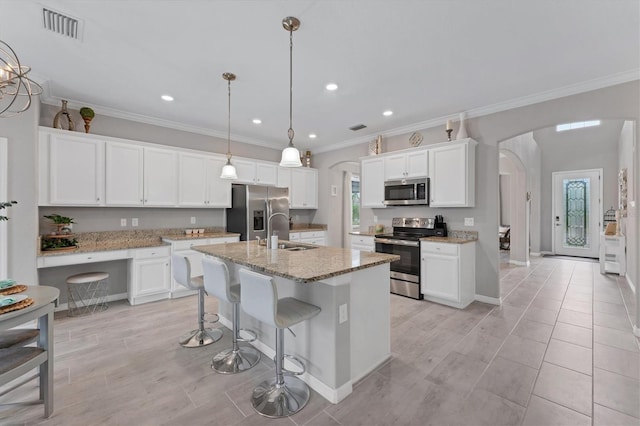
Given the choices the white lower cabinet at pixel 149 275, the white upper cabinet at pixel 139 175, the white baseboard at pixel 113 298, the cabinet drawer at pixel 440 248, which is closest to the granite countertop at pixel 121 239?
the white lower cabinet at pixel 149 275

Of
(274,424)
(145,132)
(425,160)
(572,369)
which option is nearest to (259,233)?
(145,132)

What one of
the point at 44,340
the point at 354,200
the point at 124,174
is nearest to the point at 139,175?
the point at 124,174

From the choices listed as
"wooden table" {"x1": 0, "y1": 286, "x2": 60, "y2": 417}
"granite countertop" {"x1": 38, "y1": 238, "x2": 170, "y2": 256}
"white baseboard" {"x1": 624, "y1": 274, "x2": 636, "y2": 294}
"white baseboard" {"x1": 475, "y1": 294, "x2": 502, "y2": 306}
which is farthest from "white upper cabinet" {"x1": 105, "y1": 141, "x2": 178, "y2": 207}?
"white baseboard" {"x1": 624, "y1": 274, "x2": 636, "y2": 294}

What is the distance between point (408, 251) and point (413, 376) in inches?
88.0

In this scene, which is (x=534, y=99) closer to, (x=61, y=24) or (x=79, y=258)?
(x=61, y=24)

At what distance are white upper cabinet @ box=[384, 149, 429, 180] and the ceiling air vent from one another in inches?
162

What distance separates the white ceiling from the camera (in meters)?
2.10

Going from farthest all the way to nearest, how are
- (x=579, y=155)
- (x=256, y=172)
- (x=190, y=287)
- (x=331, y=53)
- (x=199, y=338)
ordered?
(x=579, y=155), (x=256, y=172), (x=199, y=338), (x=190, y=287), (x=331, y=53)

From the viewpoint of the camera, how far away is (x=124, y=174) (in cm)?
405

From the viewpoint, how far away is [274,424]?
71.1 inches

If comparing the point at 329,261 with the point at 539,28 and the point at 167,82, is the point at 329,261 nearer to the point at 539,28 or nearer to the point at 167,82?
the point at 539,28

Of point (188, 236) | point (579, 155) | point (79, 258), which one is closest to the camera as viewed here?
point (79, 258)

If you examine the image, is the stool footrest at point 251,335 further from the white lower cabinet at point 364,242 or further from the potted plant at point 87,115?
the potted plant at point 87,115

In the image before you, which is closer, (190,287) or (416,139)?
(190,287)
